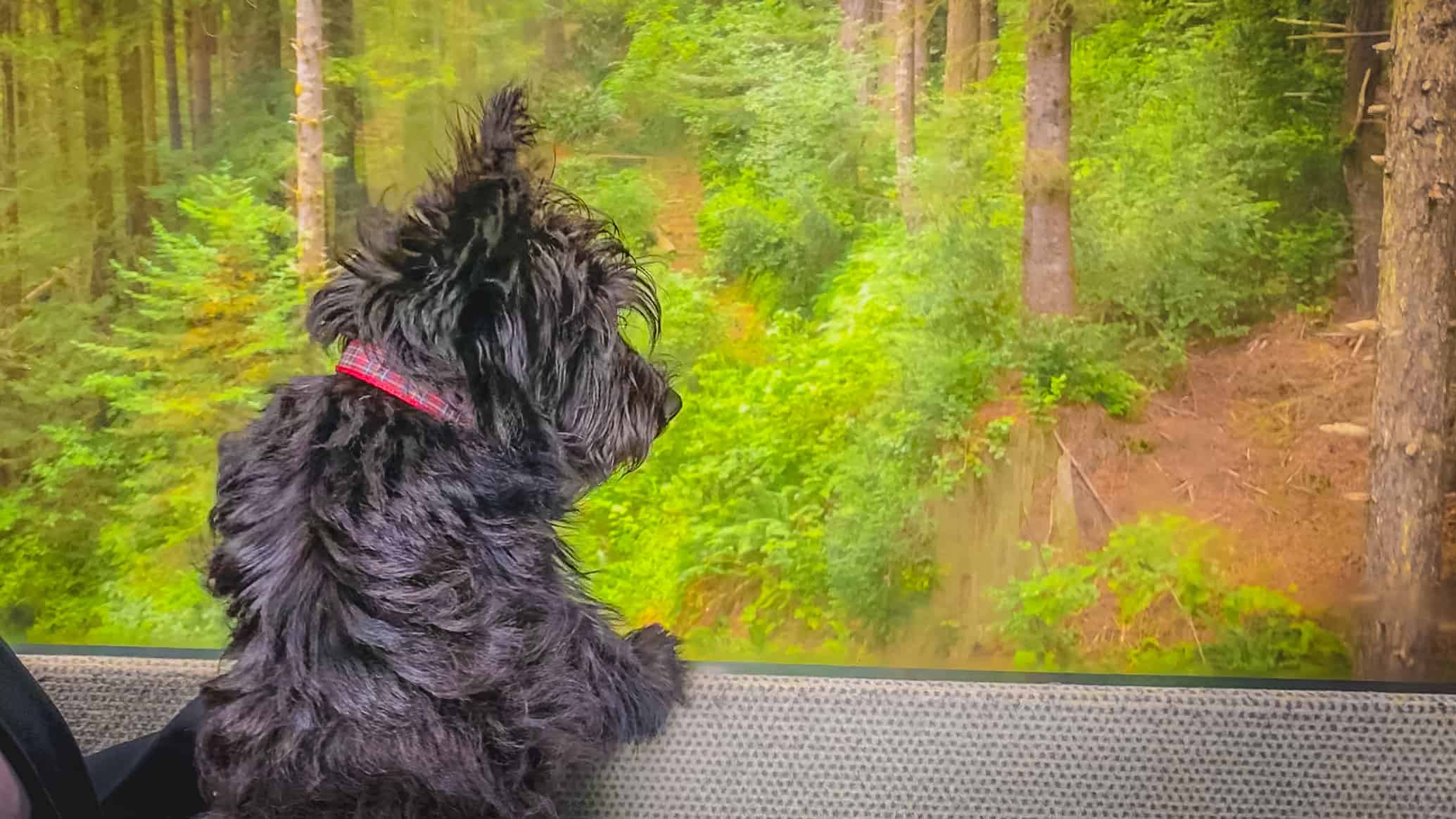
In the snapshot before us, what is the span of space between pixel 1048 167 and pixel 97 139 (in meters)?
2.21

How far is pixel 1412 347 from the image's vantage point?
1862 mm

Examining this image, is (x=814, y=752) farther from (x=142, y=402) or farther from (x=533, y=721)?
(x=142, y=402)

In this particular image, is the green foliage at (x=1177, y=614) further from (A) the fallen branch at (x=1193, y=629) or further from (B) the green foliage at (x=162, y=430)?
(B) the green foliage at (x=162, y=430)

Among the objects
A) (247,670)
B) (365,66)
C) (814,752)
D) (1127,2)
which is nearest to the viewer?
(247,670)

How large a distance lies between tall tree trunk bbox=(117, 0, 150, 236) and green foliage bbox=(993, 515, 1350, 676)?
2306 millimetres

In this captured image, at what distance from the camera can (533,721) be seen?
1109 millimetres

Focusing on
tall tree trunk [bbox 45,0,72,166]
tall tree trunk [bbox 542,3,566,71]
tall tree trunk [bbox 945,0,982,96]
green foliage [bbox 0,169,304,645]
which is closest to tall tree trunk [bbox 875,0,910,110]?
tall tree trunk [bbox 945,0,982,96]

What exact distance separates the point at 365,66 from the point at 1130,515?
2013mm

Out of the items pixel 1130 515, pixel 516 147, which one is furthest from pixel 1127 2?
pixel 516 147

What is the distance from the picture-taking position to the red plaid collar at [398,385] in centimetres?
104

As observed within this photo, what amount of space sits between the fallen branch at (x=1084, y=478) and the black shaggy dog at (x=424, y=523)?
126 cm

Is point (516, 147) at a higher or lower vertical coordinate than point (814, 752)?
higher

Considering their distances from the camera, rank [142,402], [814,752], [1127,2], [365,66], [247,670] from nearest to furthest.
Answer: [247,670] < [814,752] < [1127,2] < [365,66] < [142,402]

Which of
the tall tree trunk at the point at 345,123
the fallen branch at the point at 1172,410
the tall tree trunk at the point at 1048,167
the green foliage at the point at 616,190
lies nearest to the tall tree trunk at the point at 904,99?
the tall tree trunk at the point at 1048,167
